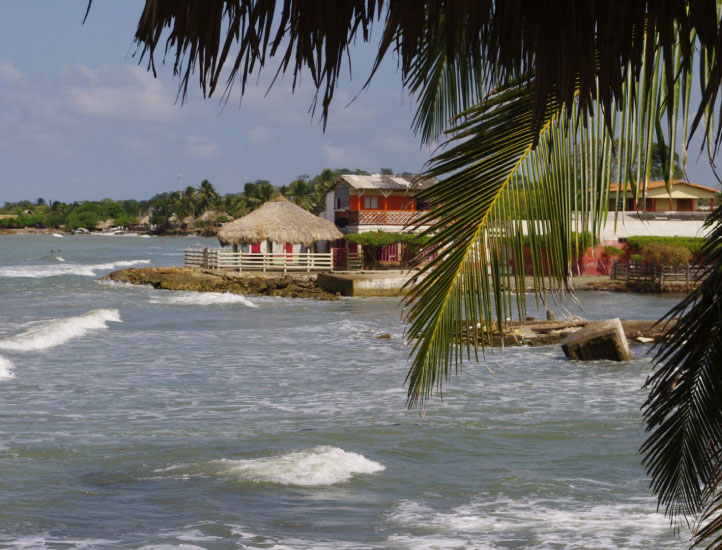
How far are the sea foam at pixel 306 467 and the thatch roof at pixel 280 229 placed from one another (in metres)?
38.4

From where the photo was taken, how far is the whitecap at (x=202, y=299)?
37.5 metres

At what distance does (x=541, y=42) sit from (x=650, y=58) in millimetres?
533

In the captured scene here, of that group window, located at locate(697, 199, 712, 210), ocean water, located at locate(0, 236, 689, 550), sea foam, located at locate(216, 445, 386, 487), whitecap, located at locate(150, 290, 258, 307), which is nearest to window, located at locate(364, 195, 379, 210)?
whitecap, located at locate(150, 290, 258, 307)

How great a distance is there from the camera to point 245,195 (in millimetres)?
143875

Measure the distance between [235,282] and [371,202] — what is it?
11.8 m

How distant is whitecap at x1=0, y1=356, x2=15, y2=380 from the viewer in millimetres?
17609

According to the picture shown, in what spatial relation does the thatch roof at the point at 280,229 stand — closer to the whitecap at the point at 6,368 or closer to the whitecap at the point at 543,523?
the whitecap at the point at 6,368

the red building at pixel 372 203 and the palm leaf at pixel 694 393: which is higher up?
the red building at pixel 372 203

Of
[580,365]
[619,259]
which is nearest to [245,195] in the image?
[619,259]

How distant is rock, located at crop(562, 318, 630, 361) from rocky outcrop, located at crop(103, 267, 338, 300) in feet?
69.8

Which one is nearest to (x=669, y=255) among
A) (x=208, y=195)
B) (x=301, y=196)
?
(x=301, y=196)

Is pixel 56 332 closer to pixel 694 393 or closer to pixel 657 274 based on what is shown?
pixel 694 393

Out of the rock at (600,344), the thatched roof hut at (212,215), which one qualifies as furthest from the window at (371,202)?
the thatched roof hut at (212,215)

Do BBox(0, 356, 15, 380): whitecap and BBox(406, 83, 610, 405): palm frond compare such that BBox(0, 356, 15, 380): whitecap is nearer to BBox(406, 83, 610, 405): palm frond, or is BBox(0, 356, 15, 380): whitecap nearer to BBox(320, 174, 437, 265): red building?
BBox(406, 83, 610, 405): palm frond
